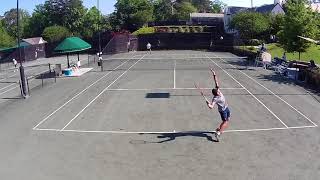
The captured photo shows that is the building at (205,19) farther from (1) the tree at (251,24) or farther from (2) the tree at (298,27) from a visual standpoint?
(2) the tree at (298,27)

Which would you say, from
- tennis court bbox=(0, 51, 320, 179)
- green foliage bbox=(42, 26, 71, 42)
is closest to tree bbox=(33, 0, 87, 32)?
green foliage bbox=(42, 26, 71, 42)

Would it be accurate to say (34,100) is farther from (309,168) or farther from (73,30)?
(73,30)

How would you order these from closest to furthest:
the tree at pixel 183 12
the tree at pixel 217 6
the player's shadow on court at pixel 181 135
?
the player's shadow on court at pixel 181 135, the tree at pixel 183 12, the tree at pixel 217 6

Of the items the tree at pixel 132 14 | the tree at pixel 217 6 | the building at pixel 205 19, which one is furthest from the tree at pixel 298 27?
the tree at pixel 217 6

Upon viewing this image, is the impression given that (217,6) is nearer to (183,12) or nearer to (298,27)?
(183,12)

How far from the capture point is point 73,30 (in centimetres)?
10706

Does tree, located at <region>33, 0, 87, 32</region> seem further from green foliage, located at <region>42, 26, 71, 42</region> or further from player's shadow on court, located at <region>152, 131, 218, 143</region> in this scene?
player's shadow on court, located at <region>152, 131, 218, 143</region>

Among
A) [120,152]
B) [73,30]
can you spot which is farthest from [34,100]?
[73,30]

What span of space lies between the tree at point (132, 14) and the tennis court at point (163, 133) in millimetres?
59766

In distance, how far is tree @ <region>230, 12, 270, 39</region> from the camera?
6525 cm

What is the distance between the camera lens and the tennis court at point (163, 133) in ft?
43.3

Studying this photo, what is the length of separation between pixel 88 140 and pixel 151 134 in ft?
7.81

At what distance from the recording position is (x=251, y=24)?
215 feet

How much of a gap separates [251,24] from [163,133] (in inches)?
2022
